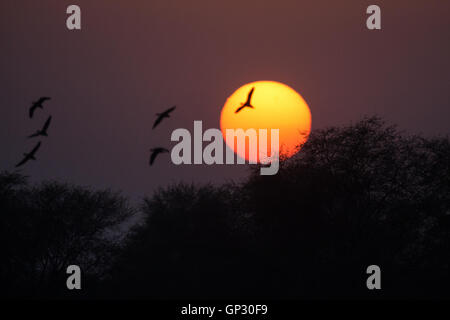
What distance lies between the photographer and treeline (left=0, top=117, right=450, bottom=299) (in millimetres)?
54312

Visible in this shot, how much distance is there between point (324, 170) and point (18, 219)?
21236mm

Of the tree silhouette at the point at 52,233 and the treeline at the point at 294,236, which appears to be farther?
the tree silhouette at the point at 52,233

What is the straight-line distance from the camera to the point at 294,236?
56062mm

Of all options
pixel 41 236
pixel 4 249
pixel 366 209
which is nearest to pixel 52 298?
pixel 4 249

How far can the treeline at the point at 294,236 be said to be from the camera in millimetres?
54312

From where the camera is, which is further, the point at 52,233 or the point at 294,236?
the point at 52,233

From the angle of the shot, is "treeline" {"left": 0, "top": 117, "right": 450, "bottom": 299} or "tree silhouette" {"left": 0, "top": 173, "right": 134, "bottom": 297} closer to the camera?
"treeline" {"left": 0, "top": 117, "right": 450, "bottom": 299}

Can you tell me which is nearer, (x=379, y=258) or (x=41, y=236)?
(x=379, y=258)
